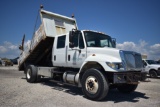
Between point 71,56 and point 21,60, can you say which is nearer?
point 71,56

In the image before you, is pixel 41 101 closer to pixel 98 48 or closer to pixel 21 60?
pixel 98 48

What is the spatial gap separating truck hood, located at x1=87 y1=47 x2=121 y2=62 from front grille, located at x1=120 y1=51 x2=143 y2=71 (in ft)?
0.62

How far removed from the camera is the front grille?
19.3 feet

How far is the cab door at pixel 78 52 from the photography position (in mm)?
7008

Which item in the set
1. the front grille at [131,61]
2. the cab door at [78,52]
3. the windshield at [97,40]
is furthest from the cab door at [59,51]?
the front grille at [131,61]

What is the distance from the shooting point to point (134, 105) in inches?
219

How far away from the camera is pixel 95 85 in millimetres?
5980

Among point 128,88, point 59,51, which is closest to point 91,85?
point 128,88

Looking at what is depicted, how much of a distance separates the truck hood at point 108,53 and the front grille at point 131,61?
0.19m

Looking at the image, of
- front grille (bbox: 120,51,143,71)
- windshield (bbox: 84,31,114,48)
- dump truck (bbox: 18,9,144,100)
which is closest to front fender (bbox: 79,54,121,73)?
dump truck (bbox: 18,9,144,100)

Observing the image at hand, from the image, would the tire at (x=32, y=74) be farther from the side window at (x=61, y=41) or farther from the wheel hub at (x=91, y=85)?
the wheel hub at (x=91, y=85)

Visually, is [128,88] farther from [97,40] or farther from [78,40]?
[78,40]

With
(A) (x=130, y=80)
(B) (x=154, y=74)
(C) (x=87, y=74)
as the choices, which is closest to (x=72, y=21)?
(C) (x=87, y=74)

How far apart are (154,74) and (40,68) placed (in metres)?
10.9
